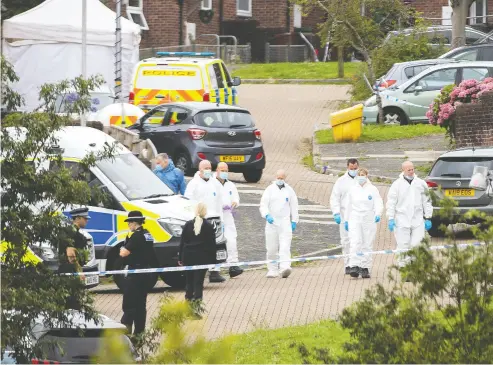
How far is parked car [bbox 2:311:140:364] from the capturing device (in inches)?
432

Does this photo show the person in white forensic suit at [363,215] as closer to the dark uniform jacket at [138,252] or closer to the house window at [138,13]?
the dark uniform jacket at [138,252]

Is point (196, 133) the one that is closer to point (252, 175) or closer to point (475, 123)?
point (252, 175)

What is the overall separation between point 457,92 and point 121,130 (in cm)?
700

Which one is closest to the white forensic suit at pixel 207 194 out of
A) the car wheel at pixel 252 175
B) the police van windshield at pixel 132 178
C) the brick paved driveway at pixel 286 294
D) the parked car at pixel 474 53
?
the police van windshield at pixel 132 178

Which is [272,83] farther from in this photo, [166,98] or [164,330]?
[164,330]

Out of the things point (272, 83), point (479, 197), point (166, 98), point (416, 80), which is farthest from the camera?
point (272, 83)

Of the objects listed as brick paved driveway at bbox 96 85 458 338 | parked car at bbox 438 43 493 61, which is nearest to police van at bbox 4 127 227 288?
brick paved driveway at bbox 96 85 458 338

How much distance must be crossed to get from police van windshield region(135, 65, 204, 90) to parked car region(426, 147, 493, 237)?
10.4 meters

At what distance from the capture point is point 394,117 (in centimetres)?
3506

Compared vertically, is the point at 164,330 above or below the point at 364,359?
above

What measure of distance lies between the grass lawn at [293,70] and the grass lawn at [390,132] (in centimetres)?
1180

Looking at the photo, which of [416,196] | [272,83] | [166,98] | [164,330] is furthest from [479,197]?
[272,83]

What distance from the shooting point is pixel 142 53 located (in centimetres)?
4731

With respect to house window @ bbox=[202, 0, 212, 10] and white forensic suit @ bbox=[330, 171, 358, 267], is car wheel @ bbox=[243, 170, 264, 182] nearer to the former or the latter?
white forensic suit @ bbox=[330, 171, 358, 267]
